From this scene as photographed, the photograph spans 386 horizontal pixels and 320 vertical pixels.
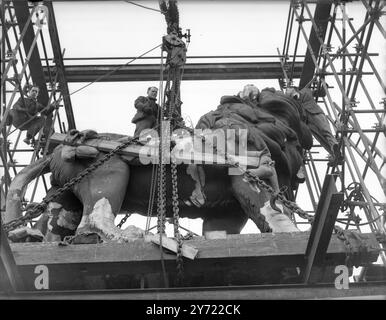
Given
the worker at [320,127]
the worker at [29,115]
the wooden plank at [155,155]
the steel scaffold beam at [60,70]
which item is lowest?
the wooden plank at [155,155]

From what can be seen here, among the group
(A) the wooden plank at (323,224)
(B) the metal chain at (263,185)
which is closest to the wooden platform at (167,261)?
(A) the wooden plank at (323,224)

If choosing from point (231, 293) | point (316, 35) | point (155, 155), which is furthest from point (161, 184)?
point (316, 35)

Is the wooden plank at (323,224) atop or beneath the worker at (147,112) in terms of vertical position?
beneath

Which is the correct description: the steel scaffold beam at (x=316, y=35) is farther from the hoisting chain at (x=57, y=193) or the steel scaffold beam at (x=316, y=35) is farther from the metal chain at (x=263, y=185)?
the hoisting chain at (x=57, y=193)

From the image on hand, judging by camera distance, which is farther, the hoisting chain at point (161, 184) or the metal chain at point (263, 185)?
the hoisting chain at point (161, 184)

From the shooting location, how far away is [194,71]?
803 inches

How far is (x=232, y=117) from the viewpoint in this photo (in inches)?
529

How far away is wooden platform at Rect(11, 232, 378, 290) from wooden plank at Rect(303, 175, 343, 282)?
0.14 meters

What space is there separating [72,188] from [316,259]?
417 centimetres

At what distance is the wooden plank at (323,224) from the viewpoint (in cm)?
870

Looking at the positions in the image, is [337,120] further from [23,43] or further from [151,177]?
[23,43]

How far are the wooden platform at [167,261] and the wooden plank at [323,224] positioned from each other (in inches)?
5.6

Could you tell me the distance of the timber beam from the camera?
66.2ft
